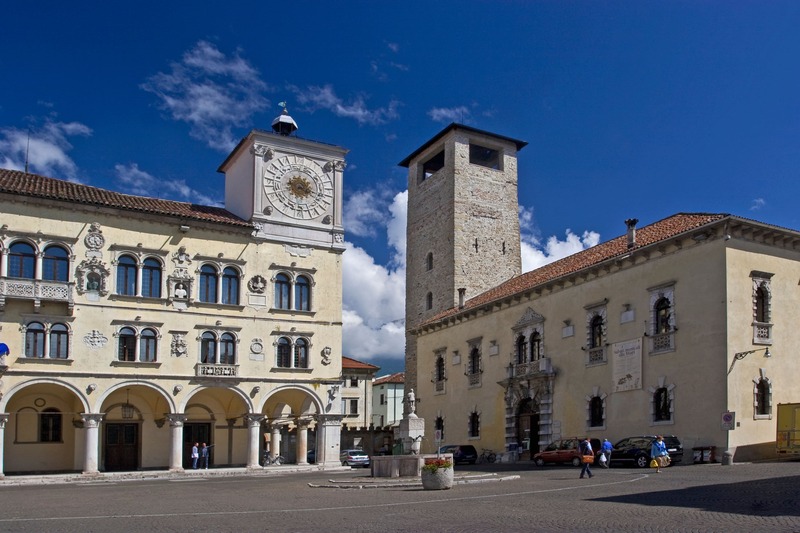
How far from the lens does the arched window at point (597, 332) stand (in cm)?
3697

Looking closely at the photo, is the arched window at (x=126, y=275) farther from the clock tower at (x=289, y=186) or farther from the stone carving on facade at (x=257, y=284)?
the clock tower at (x=289, y=186)

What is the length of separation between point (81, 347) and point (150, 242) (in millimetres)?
5391

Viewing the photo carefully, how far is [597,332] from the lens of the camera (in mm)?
37250

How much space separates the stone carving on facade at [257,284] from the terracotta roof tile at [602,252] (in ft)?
39.9

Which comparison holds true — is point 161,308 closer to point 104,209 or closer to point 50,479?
point 104,209

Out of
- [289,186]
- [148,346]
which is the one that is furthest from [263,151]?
[148,346]

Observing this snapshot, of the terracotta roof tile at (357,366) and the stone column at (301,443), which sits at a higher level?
the terracotta roof tile at (357,366)

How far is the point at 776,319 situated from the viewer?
31656 mm

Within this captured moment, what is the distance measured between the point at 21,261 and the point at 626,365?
24.8 meters

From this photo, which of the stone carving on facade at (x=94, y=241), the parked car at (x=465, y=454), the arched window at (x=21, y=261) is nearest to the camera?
the arched window at (x=21, y=261)

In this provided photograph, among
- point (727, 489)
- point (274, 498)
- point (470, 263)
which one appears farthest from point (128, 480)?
point (470, 263)

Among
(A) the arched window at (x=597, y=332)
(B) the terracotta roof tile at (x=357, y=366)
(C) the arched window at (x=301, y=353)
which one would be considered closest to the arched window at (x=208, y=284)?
(C) the arched window at (x=301, y=353)

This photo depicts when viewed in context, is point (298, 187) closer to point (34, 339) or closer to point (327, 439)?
point (327, 439)

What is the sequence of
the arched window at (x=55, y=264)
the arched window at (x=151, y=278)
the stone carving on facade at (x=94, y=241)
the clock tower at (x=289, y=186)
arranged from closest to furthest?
the arched window at (x=55, y=264) → the stone carving on facade at (x=94, y=241) → the arched window at (x=151, y=278) → the clock tower at (x=289, y=186)
